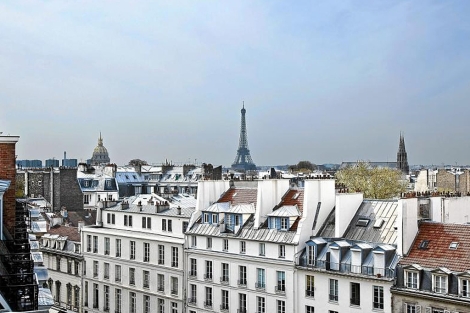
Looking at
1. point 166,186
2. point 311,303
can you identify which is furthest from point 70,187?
point 311,303

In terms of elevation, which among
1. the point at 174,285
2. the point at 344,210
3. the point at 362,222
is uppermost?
the point at 344,210

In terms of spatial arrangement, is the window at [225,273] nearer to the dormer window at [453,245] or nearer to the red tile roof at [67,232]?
the dormer window at [453,245]

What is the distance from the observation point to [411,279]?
1218 inches

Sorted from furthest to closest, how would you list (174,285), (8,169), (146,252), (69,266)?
(69,266) → (146,252) → (174,285) → (8,169)

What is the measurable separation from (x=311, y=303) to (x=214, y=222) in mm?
9945

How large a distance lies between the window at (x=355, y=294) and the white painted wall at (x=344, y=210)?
3809mm

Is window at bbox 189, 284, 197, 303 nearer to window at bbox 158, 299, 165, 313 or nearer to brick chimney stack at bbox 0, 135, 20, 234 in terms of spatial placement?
window at bbox 158, 299, 165, 313

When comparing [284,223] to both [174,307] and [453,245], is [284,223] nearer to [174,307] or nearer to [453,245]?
[453,245]

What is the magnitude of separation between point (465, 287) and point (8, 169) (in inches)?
825

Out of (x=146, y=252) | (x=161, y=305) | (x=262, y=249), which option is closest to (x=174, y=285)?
(x=161, y=305)

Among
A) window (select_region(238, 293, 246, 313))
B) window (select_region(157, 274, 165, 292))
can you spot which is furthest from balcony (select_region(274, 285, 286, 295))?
window (select_region(157, 274, 165, 292))

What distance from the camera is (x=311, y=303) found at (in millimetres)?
35531

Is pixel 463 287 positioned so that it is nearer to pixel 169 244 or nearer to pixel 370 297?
pixel 370 297

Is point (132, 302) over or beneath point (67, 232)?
beneath
